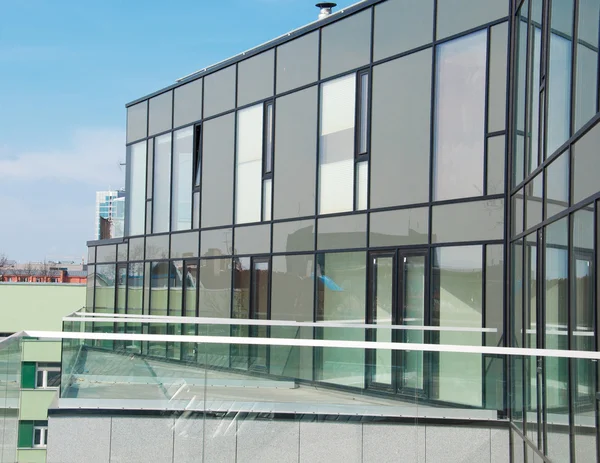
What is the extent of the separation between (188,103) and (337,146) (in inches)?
253

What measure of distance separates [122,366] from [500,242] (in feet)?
17.0

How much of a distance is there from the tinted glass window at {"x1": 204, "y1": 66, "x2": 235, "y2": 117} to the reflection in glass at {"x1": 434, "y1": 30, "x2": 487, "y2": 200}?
6.77 m

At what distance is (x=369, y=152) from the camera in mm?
14102

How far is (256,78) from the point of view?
17.7 metres

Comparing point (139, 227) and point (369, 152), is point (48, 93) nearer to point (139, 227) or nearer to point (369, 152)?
point (139, 227)

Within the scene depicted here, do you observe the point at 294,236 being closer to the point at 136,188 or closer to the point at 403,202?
the point at 403,202

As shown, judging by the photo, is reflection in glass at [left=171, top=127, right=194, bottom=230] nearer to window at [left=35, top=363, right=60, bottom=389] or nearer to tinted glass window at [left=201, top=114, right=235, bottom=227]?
tinted glass window at [left=201, top=114, right=235, bottom=227]

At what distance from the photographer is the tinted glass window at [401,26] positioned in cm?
1309

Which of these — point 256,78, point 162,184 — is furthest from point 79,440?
point 162,184

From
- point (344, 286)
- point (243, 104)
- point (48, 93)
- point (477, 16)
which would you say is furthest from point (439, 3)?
point (48, 93)

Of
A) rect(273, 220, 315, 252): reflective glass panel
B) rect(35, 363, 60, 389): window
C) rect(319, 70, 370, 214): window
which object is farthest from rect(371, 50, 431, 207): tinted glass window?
rect(35, 363, 60, 389): window

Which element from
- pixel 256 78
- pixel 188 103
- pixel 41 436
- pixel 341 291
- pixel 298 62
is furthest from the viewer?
pixel 188 103

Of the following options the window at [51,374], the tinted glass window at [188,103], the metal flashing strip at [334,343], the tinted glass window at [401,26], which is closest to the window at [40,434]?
the window at [51,374]

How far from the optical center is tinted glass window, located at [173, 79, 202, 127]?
20.0 m
